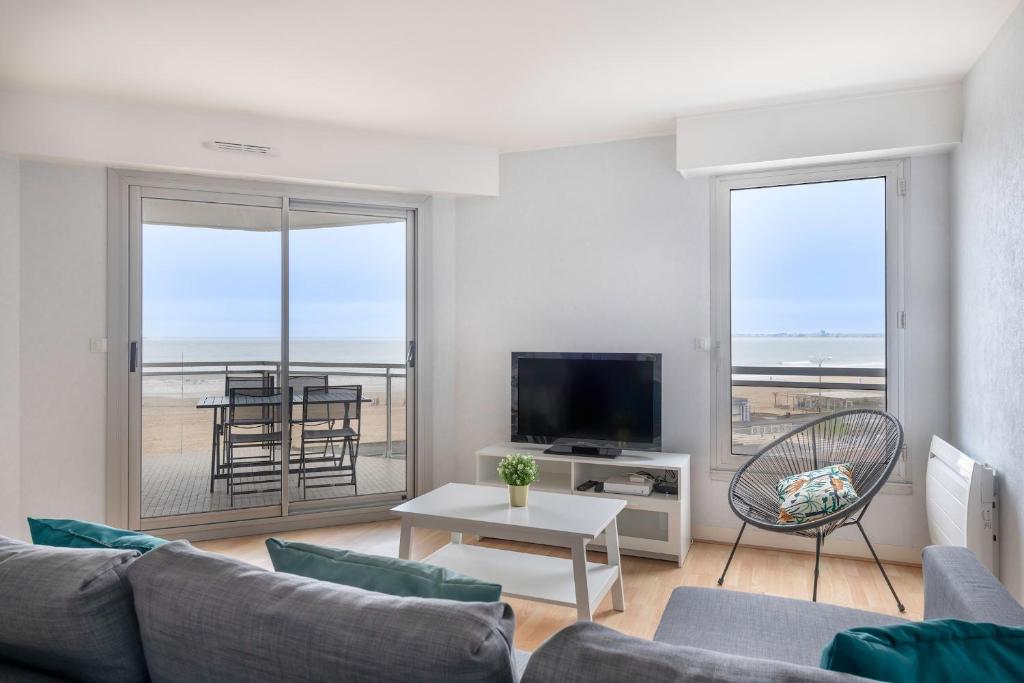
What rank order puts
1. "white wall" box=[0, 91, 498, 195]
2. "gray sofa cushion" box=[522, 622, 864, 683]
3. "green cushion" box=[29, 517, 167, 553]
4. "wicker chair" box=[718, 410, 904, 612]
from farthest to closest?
"white wall" box=[0, 91, 498, 195] → "wicker chair" box=[718, 410, 904, 612] → "green cushion" box=[29, 517, 167, 553] → "gray sofa cushion" box=[522, 622, 864, 683]

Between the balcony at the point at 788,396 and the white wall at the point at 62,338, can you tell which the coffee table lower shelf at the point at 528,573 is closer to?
the balcony at the point at 788,396

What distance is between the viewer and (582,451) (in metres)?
4.05

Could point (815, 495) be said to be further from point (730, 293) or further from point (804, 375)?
point (730, 293)

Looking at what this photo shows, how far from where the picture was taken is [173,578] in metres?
1.07

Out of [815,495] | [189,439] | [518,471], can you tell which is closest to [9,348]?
[189,439]

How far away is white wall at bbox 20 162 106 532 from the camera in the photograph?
146 inches

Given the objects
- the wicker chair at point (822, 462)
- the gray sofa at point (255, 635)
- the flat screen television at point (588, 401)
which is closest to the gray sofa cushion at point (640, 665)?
the gray sofa at point (255, 635)

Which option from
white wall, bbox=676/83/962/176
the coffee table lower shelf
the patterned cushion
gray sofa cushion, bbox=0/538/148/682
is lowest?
the coffee table lower shelf

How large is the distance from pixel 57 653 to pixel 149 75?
309 centimetres

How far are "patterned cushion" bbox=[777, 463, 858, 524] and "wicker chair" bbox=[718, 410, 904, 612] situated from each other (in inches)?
2.4

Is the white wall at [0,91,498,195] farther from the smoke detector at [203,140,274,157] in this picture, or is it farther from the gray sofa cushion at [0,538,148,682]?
the gray sofa cushion at [0,538,148,682]

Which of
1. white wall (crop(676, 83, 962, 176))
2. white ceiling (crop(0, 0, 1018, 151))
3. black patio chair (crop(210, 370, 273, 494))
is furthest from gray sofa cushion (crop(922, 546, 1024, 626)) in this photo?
black patio chair (crop(210, 370, 273, 494))

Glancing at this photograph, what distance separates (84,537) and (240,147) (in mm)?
3099

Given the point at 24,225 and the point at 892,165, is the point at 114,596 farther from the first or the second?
the point at 892,165
